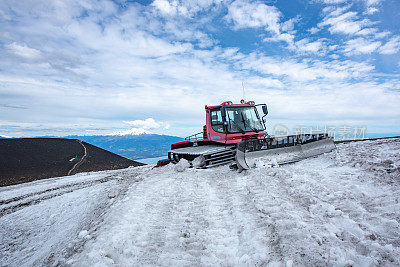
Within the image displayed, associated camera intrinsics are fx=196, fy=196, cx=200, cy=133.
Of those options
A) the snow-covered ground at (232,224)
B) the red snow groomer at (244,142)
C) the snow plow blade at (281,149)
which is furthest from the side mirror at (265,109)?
the snow-covered ground at (232,224)

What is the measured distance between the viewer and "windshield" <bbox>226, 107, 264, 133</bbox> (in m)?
8.89

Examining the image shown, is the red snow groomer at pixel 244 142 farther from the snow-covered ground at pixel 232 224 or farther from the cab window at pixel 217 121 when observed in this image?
the snow-covered ground at pixel 232 224

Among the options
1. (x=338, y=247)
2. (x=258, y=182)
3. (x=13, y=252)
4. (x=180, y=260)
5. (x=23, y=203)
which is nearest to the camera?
(x=338, y=247)

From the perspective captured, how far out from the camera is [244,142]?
21.3ft

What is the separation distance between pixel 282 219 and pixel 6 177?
1828 centimetres

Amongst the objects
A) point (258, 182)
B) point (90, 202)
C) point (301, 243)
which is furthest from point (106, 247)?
point (258, 182)

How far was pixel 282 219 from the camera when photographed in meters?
2.88

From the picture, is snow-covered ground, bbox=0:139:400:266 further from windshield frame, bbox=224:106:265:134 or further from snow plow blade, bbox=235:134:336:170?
windshield frame, bbox=224:106:265:134

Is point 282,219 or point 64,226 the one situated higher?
point 282,219

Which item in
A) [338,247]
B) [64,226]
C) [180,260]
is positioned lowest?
[64,226]

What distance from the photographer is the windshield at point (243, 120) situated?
889 cm

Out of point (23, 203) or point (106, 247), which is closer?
point (106, 247)

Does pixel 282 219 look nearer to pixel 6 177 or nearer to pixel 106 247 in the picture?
pixel 106 247

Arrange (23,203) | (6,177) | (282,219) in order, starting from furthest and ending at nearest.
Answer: (6,177), (23,203), (282,219)
